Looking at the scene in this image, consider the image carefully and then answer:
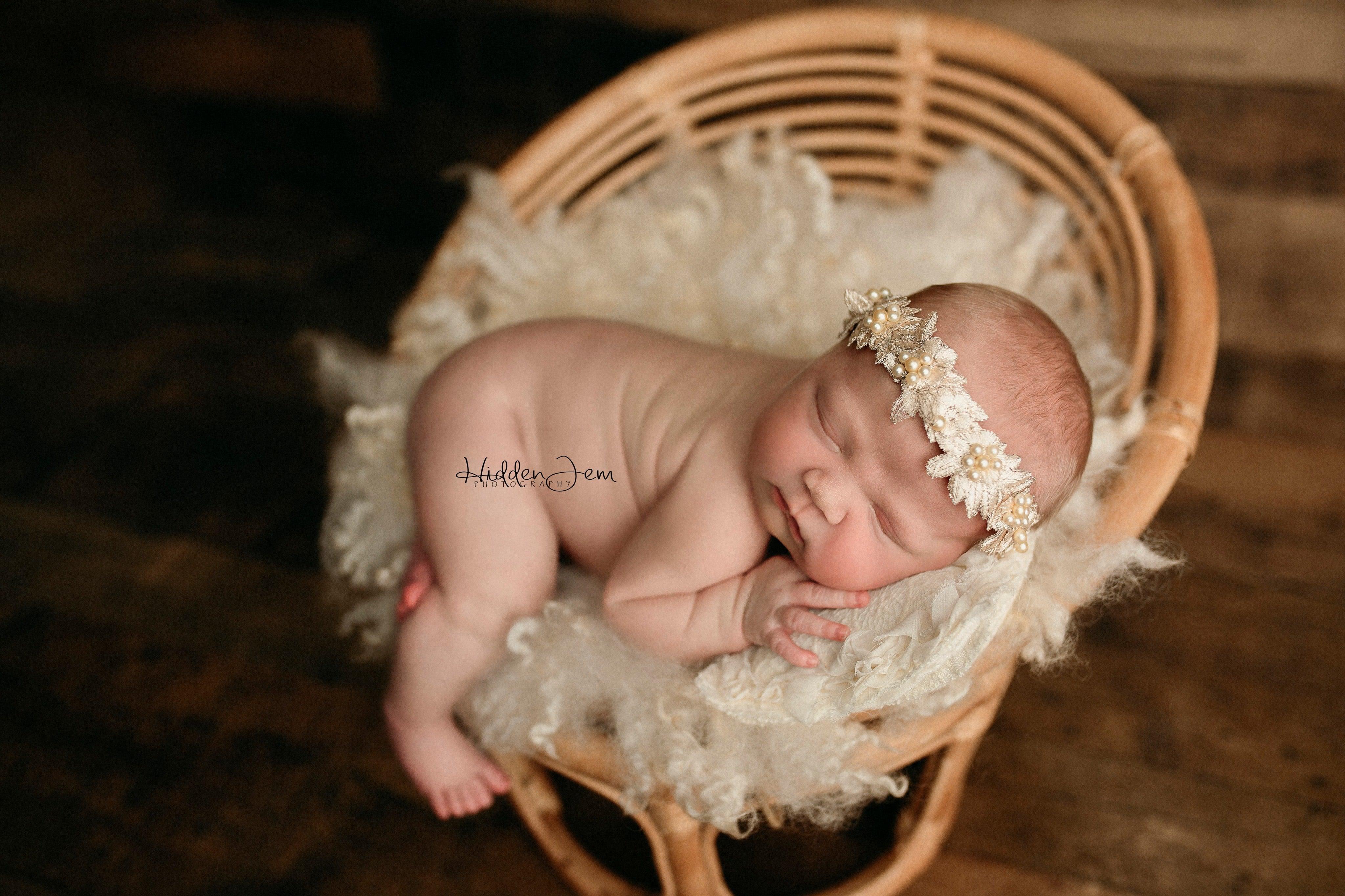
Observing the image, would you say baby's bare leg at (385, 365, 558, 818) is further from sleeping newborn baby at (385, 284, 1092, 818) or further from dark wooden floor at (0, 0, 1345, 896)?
dark wooden floor at (0, 0, 1345, 896)

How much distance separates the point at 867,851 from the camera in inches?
51.2

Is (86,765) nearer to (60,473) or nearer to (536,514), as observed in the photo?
(60,473)

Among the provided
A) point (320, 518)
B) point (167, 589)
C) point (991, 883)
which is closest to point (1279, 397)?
point (991, 883)

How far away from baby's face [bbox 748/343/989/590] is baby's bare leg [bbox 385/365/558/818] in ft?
1.03

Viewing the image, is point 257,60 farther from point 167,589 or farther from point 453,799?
point 453,799

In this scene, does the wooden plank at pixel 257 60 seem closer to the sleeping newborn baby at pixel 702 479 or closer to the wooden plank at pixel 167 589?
the wooden plank at pixel 167 589

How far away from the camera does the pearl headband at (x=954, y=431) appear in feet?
2.60

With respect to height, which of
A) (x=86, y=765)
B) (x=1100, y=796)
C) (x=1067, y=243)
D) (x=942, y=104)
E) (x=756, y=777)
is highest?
(x=942, y=104)

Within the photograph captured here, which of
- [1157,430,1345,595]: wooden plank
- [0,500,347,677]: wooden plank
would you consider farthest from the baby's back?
[1157,430,1345,595]: wooden plank

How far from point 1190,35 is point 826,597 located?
131 cm

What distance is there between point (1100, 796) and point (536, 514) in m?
0.90

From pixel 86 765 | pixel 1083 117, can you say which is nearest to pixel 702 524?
pixel 1083 117

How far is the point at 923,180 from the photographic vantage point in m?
1.47

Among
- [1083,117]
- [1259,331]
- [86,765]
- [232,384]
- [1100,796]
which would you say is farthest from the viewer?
[232,384]
